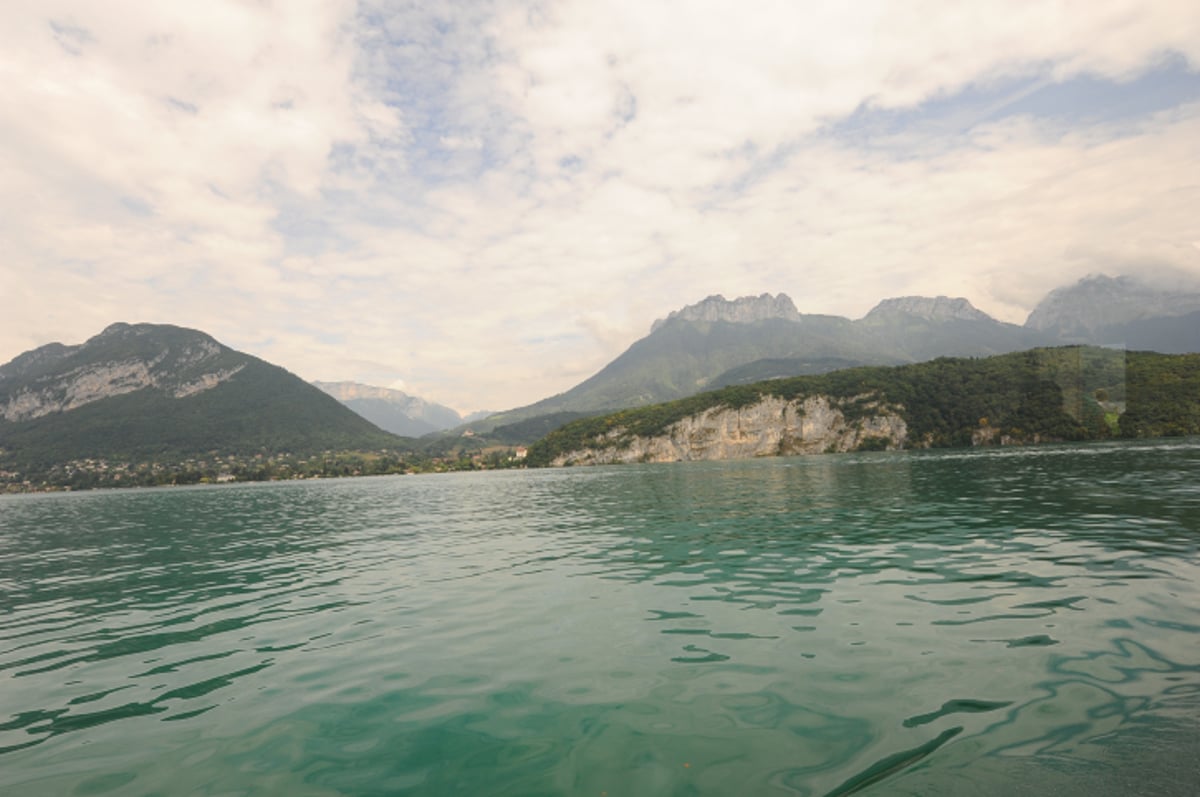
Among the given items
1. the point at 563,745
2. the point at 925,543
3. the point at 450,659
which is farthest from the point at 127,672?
the point at 925,543

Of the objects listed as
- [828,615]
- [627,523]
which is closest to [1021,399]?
[627,523]

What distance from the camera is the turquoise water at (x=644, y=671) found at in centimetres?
752

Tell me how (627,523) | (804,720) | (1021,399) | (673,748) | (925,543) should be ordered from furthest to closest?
(1021,399) → (627,523) → (925,543) → (804,720) → (673,748)

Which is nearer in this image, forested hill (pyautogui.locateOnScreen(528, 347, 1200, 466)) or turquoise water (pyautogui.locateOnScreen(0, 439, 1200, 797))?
turquoise water (pyautogui.locateOnScreen(0, 439, 1200, 797))

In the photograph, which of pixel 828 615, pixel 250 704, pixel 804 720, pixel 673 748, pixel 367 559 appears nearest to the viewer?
pixel 673 748

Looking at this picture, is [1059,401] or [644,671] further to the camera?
[1059,401]

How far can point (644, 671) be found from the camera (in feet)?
36.8

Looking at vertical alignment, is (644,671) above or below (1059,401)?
below

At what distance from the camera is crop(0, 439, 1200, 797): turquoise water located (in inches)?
296

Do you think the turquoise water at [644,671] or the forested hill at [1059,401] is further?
the forested hill at [1059,401]

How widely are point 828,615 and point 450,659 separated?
31.1ft

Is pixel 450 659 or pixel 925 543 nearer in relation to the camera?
pixel 450 659

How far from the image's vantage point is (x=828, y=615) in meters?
14.0

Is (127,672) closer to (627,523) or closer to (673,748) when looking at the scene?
(673,748)
